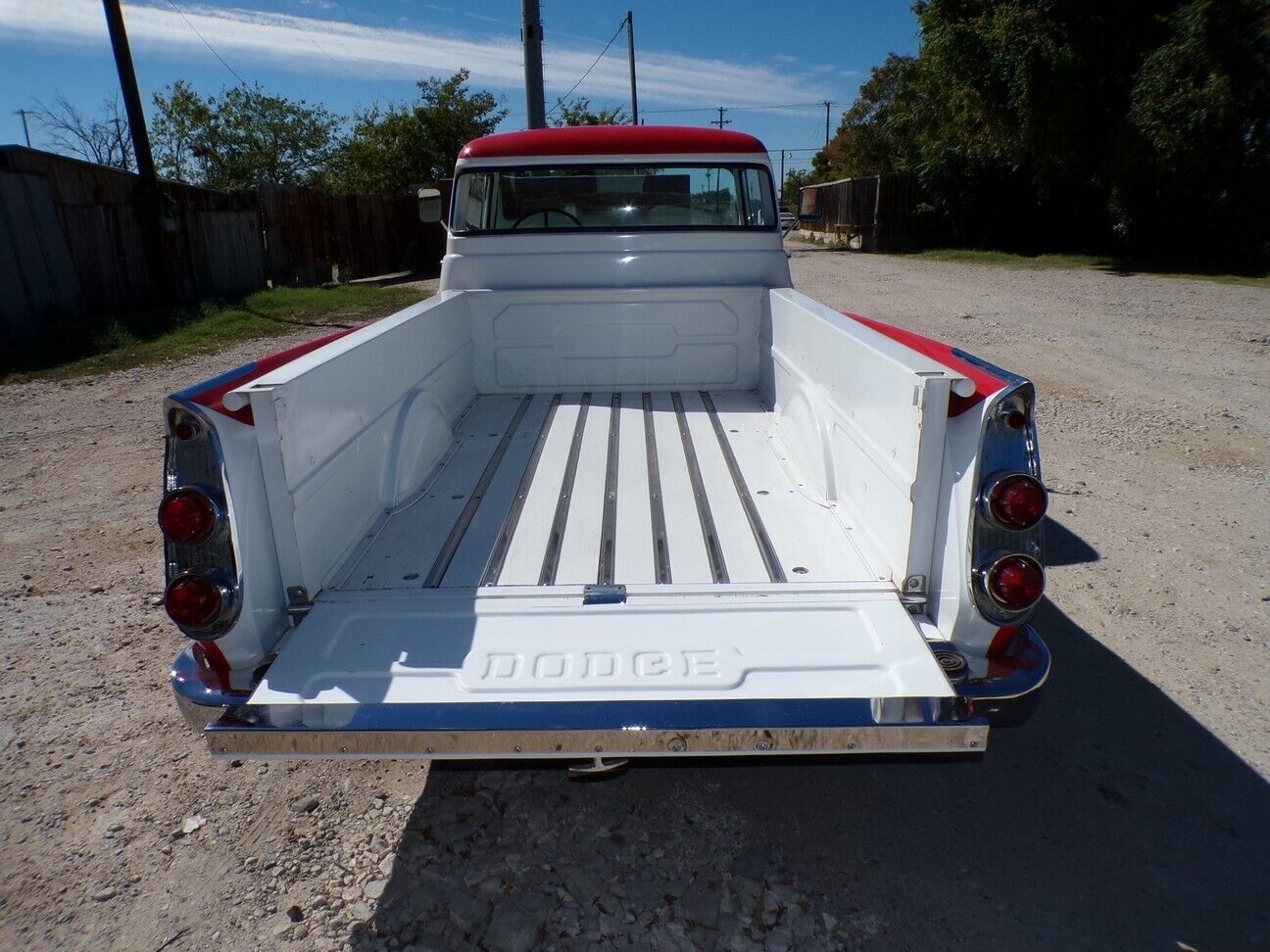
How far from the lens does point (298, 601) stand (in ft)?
7.79

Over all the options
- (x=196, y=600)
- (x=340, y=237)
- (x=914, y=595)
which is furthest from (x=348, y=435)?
(x=340, y=237)

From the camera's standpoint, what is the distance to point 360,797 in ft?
8.93

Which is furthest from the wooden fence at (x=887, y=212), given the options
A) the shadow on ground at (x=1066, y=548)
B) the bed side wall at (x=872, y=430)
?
the bed side wall at (x=872, y=430)

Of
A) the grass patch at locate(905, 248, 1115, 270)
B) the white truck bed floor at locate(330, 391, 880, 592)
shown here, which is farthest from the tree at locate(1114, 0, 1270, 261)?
the white truck bed floor at locate(330, 391, 880, 592)

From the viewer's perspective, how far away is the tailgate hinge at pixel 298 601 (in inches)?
93.0

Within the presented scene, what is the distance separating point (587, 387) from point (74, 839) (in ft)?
10.5

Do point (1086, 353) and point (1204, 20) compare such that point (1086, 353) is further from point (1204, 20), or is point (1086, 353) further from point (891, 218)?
point (891, 218)

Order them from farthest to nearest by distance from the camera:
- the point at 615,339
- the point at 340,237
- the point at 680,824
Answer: the point at 340,237 < the point at 615,339 < the point at 680,824

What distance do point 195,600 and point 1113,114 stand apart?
20063 millimetres

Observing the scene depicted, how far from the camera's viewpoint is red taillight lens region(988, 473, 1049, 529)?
207cm

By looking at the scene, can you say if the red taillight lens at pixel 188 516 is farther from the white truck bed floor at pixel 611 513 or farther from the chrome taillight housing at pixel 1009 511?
the chrome taillight housing at pixel 1009 511

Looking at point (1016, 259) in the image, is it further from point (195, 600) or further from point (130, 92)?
point (195, 600)

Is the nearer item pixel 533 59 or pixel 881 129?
pixel 533 59

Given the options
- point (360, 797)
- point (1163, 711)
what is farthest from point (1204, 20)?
point (360, 797)
